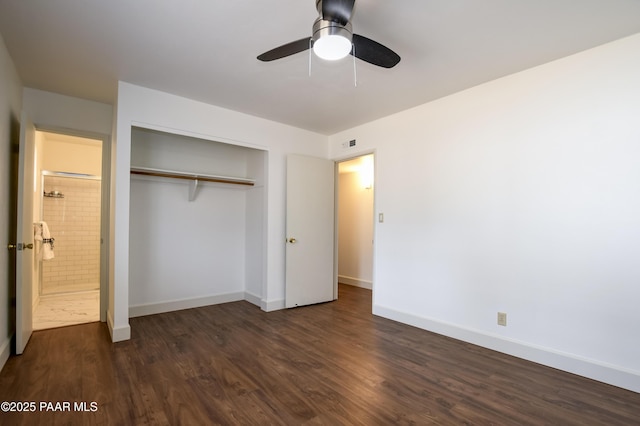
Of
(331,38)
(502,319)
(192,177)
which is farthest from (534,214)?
(192,177)

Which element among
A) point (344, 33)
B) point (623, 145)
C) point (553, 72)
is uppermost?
point (553, 72)

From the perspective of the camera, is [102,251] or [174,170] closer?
[102,251]

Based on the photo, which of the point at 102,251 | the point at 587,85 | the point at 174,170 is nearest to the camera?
the point at 587,85

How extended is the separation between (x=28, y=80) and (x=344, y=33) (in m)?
3.39

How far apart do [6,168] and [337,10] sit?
3.08 m

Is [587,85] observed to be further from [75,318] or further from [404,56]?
[75,318]

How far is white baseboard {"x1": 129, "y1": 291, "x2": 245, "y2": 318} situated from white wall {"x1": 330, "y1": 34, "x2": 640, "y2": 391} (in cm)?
239

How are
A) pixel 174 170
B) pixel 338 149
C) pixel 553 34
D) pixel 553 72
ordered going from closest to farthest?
pixel 553 34 < pixel 553 72 < pixel 174 170 < pixel 338 149

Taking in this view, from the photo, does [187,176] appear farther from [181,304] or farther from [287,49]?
[287,49]

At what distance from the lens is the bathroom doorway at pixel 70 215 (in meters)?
5.05

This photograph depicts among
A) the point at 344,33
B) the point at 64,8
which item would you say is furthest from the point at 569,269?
the point at 64,8

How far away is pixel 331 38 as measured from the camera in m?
1.67

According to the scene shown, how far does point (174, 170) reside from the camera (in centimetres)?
414

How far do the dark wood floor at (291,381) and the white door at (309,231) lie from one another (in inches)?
40.0
